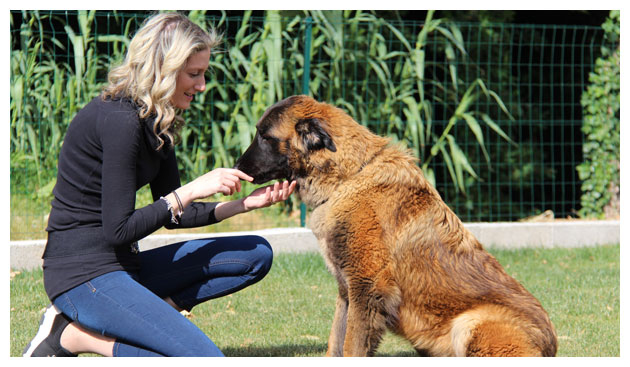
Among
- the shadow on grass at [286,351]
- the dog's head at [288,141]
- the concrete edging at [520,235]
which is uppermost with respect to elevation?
the dog's head at [288,141]

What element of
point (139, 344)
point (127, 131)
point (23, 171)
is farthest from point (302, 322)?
point (23, 171)

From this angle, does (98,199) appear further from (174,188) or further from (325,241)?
(325,241)

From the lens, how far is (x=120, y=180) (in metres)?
2.83

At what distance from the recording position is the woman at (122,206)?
2840 mm

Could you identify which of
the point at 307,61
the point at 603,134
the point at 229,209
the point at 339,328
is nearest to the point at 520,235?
the point at 603,134

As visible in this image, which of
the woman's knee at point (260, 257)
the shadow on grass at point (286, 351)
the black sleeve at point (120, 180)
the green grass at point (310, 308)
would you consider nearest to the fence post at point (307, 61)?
the green grass at point (310, 308)

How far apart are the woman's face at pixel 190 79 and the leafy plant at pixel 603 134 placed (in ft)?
18.1

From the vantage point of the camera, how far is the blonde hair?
295 centimetres

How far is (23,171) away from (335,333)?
4229 millimetres

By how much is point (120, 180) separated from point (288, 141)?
2.75ft

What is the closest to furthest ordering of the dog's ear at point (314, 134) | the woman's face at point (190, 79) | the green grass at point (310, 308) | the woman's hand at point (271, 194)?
the woman's face at point (190, 79) → the dog's ear at point (314, 134) → the woman's hand at point (271, 194) → the green grass at point (310, 308)

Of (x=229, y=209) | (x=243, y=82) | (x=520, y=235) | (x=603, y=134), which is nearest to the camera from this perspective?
(x=229, y=209)

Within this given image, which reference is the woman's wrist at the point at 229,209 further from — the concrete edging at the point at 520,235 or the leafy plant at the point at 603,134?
the leafy plant at the point at 603,134

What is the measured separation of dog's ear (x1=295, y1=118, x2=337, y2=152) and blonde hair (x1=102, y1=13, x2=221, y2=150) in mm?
609
